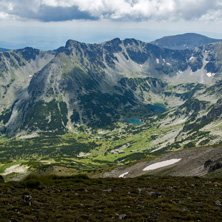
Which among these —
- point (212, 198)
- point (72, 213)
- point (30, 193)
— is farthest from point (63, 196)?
point (212, 198)

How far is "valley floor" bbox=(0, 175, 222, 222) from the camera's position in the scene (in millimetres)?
23953

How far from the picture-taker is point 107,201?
1152 inches

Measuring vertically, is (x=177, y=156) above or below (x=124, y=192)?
below

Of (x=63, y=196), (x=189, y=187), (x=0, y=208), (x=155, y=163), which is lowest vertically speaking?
(x=155, y=163)

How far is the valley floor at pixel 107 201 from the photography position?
24.0 metres

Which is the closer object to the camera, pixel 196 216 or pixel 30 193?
pixel 196 216

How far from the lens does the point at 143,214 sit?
2430 cm

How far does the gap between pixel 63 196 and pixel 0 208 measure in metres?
8.86

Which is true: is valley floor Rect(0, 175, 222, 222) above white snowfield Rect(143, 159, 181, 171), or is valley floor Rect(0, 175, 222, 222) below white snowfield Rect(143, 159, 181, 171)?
above

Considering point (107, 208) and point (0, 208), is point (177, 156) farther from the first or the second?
point (0, 208)

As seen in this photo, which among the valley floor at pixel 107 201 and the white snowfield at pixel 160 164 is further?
the white snowfield at pixel 160 164

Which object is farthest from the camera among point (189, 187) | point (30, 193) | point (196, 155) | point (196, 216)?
point (196, 155)

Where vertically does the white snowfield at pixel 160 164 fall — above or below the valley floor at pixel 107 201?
below

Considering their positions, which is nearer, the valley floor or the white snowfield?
the valley floor
